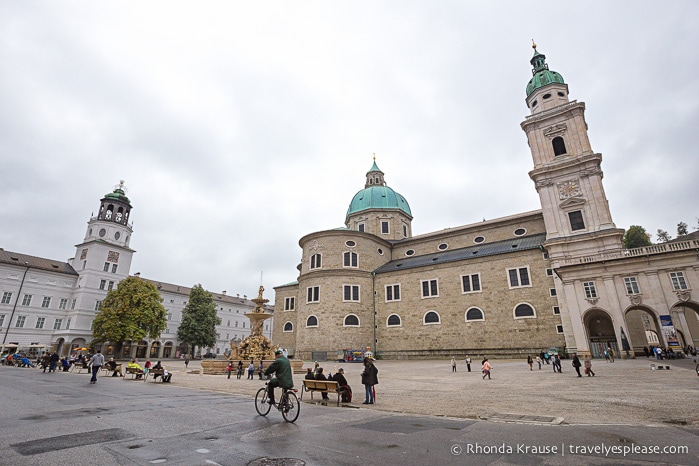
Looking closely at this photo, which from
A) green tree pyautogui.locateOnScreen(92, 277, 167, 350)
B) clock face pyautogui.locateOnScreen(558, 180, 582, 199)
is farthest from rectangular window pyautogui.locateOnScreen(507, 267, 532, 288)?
green tree pyautogui.locateOnScreen(92, 277, 167, 350)

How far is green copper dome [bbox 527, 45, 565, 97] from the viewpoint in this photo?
125ft

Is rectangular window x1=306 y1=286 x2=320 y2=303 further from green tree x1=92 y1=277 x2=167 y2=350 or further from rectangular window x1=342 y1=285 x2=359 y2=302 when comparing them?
green tree x1=92 y1=277 x2=167 y2=350

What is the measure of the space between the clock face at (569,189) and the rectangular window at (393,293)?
752 inches

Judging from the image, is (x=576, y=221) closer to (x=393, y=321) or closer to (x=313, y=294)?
(x=393, y=321)

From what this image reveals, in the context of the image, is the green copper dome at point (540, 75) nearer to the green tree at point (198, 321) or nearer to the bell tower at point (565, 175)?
the bell tower at point (565, 175)

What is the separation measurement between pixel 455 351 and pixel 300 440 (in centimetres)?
3004

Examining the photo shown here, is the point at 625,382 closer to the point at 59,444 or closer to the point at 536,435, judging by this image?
the point at 536,435

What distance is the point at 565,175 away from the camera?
33.9 m

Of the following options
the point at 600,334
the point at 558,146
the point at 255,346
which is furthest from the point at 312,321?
the point at 558,146

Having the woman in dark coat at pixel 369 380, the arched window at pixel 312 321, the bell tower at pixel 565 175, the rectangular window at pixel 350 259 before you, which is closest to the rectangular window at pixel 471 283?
the bell tower at pixel 565 175

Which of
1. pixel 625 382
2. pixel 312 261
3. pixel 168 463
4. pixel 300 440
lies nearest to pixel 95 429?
pixel 168 463

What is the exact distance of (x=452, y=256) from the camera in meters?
37.3

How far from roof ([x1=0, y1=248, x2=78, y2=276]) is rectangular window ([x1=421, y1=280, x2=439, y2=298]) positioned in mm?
47843

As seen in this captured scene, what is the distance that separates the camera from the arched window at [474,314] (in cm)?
3244
